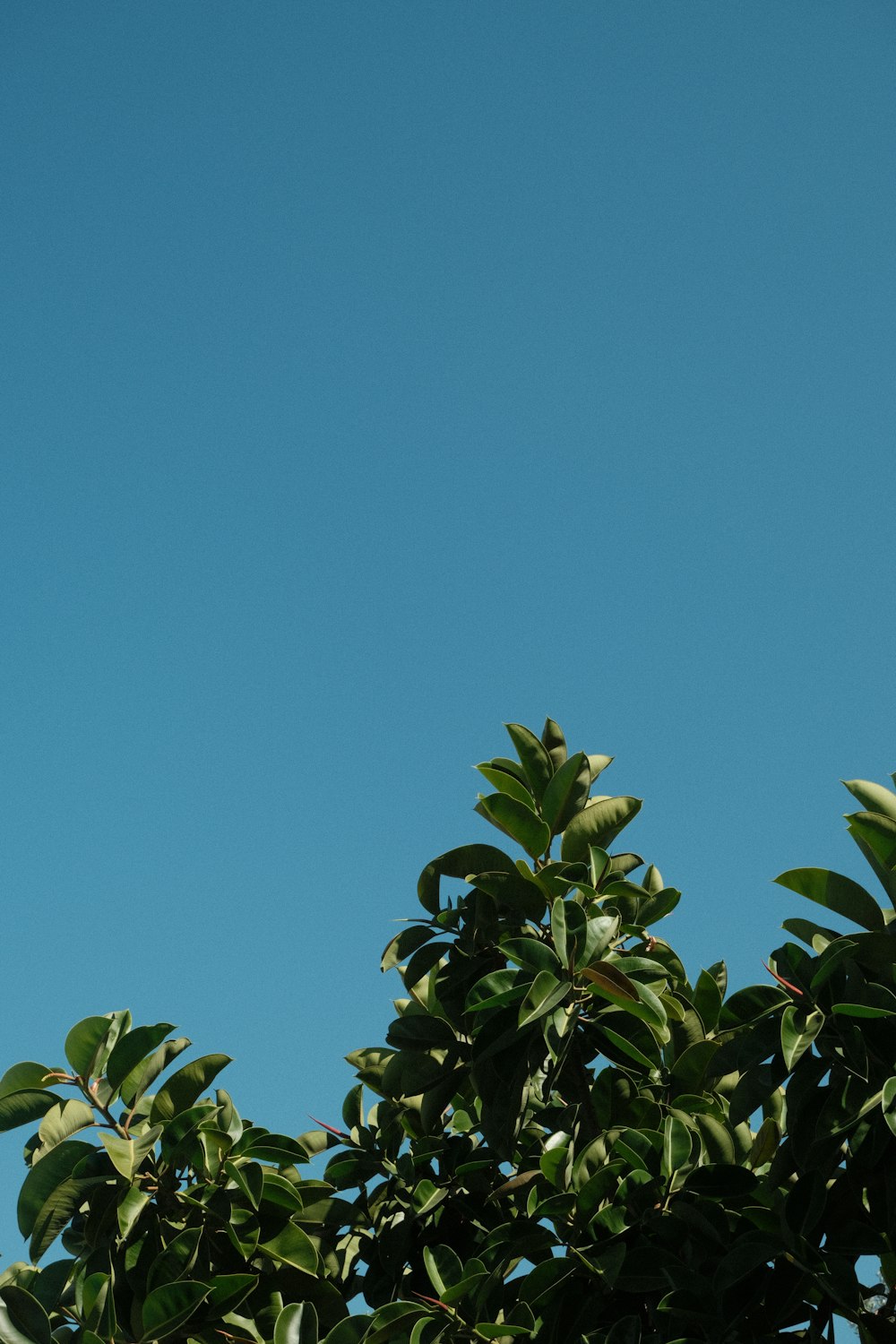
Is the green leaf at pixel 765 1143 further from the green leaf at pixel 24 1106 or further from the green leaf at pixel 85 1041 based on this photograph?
the green leaf at pixel 24 1106

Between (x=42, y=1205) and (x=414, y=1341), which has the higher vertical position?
(x=42, y=1205)

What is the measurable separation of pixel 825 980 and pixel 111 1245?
2.16m

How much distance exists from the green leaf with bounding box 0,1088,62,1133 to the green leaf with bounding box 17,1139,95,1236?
12 cm

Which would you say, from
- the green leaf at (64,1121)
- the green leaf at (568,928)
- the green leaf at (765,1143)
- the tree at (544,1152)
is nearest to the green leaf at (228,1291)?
the tree at (544,1152)

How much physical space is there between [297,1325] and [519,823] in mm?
1515

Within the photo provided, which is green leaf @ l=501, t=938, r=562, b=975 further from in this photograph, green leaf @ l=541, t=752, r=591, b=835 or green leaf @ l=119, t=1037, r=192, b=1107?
green leaf @ l=119, t=1037, r=192, b=1107

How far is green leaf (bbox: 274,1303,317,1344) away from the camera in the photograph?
11.5ft

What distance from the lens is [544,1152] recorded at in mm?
3754


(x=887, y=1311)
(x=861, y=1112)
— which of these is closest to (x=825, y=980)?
(x=861, y=1112)

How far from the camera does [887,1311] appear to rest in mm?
3326

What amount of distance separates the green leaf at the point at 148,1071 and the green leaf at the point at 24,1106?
0.19 metres

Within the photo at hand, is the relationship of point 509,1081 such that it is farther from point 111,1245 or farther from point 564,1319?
point 111,1245

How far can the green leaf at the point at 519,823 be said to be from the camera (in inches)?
153

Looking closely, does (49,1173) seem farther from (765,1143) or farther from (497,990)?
(765,1143)
